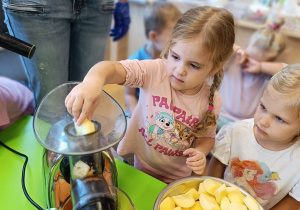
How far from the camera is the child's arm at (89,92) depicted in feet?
1.59

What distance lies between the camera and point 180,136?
2.57 ft

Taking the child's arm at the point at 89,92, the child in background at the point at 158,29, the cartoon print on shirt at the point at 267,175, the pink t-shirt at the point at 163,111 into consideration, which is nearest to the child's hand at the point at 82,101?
the child's arm at the point at 89,92

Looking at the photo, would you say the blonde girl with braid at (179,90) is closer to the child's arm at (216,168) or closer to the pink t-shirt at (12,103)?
the child's arm at (216,168)

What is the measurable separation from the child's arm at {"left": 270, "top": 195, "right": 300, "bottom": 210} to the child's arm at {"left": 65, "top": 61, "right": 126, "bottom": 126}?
2.15 ft

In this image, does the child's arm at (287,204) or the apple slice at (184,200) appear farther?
the child's arm at (287,204)

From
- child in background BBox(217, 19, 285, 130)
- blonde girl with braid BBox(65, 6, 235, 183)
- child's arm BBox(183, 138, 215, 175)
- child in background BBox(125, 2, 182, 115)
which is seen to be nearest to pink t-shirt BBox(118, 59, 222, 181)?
blonde girl with braid BBox(65, 6, 235, 183)

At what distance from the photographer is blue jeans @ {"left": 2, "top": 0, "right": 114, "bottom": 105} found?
73 centimetres

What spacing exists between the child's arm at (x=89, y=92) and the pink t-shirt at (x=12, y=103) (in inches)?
16.5

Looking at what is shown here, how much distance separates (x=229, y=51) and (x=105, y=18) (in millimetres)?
421

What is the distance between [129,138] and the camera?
0.83 meters

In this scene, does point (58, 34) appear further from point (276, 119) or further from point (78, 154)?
point (276, 119)

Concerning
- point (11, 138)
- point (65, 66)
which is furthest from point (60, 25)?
point (11, 138)

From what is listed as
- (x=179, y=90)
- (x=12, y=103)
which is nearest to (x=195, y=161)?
(x=179, y=90)

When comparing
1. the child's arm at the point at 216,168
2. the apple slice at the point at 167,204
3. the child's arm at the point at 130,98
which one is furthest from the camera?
the child's arm at the point at 130,98
